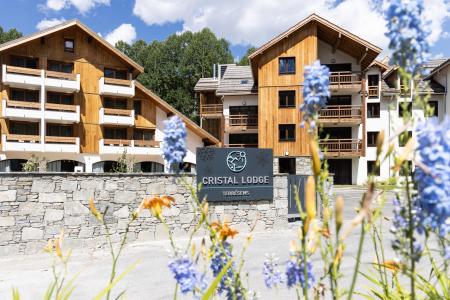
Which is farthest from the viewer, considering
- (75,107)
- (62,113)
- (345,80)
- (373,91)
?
(373,91)

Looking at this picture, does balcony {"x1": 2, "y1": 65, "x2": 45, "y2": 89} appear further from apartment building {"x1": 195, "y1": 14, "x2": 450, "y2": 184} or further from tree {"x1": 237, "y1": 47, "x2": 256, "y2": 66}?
tree {"x1": 237, "y1": 47, "x2": 256, "y2": 66}

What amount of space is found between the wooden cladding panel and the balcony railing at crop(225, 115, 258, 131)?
96.0 inches

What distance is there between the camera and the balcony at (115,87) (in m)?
28.9

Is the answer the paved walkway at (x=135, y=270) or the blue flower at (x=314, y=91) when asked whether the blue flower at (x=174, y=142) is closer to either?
the blue flower at (x=314, y=91)

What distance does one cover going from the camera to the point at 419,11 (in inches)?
51.5

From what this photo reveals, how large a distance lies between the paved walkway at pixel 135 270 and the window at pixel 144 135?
21427 millimetres

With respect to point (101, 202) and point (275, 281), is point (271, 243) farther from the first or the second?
point (275, 281)

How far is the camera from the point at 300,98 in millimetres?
27484

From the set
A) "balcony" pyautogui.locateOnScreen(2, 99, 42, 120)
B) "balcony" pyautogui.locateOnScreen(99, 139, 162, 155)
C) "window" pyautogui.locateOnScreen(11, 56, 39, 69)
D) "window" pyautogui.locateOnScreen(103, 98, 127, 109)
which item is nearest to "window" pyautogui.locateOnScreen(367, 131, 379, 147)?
"balcony" pyautogui.locateOnScreen(99, 139, 162, 155)

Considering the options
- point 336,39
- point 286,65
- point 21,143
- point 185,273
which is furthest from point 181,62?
point 185,273

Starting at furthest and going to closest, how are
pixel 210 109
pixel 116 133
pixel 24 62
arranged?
1. pixel 210 109
2. pixel 116 133
3. pixel 24 62

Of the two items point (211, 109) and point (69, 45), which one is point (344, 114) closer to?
point (211, 109)

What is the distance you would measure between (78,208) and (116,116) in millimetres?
20244

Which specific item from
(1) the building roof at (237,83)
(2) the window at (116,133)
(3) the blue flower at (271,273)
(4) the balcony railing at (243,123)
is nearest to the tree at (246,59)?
(1) the building roof at (237,83)
